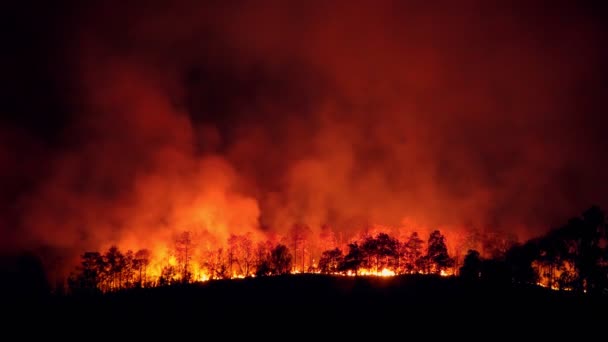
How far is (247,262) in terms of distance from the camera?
115m

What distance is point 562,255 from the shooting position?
3435 inches

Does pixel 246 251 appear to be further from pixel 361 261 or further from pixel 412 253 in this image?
pixel 412 253

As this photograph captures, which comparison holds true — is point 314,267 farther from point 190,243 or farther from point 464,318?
point 464,318

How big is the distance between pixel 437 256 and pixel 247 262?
4534 centimetres

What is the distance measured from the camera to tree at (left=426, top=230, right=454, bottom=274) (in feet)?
319

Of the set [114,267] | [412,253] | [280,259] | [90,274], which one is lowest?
[90,274]

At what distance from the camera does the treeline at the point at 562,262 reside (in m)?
80.4

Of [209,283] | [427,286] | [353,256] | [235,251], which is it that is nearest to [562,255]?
[427,286]

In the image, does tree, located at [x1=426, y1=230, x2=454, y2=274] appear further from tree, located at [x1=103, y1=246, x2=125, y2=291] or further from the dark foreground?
tree, located at [x1=103, y1=246, x2=125, y2=291]

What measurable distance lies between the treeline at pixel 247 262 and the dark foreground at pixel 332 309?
2191 cm

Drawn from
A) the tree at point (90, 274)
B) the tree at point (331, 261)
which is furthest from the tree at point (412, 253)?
the tree at point (90, 274)

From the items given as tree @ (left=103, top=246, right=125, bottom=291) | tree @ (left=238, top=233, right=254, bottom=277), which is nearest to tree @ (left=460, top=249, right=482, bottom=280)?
tree @ (left=238, top=233, right=254, bottom=277)

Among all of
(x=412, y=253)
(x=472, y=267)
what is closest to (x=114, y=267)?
(x=412, y=253)

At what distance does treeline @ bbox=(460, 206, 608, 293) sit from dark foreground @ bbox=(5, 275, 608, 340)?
1365 centimetres
